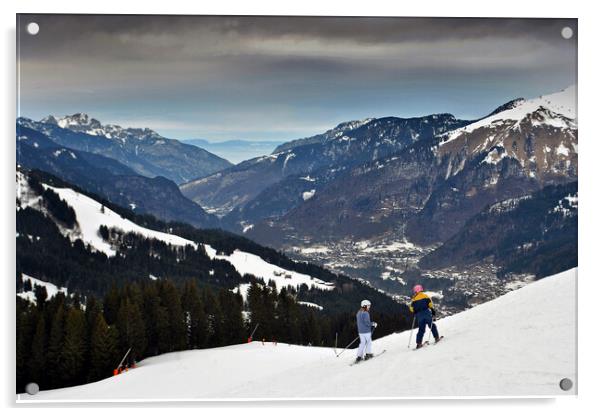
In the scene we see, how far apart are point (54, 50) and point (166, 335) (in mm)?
11181

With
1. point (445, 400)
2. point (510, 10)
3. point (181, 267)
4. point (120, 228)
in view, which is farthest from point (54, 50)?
point (120, 228)

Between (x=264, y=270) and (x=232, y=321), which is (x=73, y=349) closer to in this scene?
(x=232, y=321)

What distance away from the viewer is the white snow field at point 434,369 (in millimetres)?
13570

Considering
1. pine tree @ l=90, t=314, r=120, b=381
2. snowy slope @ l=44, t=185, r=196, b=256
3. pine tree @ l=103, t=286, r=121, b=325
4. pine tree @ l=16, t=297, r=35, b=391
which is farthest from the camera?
snowy slope @ l=44, t=185, r=196, b=256

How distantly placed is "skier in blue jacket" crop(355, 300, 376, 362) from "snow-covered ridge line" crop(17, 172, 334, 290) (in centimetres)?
9391

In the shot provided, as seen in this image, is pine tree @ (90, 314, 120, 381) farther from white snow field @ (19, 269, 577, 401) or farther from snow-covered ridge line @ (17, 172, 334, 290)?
snow-covered ridge line @ (17, 172, 334, 290)

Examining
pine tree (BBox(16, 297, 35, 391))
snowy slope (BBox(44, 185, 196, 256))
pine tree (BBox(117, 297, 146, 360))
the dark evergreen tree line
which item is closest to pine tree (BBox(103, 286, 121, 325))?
the dark evergreen tree line

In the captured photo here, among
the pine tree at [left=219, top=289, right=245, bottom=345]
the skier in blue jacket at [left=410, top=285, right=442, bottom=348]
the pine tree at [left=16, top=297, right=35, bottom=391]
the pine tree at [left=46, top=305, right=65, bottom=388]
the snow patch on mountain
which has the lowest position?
the snow patch on mountain

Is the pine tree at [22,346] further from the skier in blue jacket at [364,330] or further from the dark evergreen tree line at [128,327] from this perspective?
the skier in blue jacket at [364,330]

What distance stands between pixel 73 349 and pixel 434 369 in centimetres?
1293

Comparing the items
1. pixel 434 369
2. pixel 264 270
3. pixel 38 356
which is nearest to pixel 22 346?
pixel 38 356

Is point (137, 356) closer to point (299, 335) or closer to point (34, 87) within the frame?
point (34, 87)

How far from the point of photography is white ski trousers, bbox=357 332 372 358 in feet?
49.5

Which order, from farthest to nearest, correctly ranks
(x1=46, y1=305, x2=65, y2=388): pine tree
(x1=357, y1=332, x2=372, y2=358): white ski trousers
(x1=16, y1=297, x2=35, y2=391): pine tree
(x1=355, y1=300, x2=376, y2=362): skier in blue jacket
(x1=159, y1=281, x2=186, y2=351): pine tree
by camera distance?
(x1=159, y1=281, x2=186, y2=351): pine tree, (x1=46, y1=305, x2=65, y2=388): pine tree, (x1=16, y1=297, x2=35, y2=391): pine tree, (x1=357, y1=332, x2=372, y2=358): white ski trousers, (x1=355, y1=300, x2=376, y2=362): skier in blue jacket
